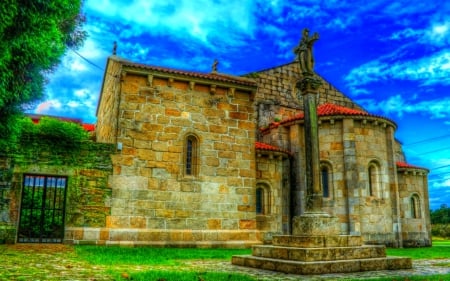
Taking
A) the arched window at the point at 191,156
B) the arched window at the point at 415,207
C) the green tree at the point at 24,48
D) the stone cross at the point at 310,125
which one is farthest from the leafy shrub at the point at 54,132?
the arched window at the point at 415,207

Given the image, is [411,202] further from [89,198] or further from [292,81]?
[89,198]

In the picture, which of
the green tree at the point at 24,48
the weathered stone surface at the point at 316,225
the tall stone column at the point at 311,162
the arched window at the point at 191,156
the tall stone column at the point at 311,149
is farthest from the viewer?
the arched window at the point at 191,156

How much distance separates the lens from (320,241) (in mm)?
8242

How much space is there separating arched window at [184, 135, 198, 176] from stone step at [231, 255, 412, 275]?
625 cm

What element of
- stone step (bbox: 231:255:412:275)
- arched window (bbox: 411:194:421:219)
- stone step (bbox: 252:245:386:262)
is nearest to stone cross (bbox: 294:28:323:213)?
stone step (bbox: 252:245:386:262)

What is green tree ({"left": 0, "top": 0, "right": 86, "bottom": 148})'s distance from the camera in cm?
654

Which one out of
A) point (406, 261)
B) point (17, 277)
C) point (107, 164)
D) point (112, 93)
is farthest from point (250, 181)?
point (17, 277)

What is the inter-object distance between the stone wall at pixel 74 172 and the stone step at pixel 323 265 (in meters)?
6.27

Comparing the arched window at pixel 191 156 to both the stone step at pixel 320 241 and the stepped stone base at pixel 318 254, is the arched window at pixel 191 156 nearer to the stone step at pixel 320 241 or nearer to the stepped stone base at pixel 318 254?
the stepped stone base at pixel 318 254

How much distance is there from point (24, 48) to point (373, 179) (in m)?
15.0

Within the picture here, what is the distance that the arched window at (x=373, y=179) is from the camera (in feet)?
56.6

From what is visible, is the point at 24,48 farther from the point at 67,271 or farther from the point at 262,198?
the point at 262,198

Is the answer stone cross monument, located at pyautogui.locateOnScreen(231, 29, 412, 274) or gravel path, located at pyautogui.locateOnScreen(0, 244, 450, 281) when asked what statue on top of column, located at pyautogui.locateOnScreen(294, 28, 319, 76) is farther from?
gravel path, located at pyautogui.locateOnScreen(0, 244, 450, 281)

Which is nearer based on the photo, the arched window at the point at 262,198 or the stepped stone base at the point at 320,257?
the stepped stone base at the point at 320,257
